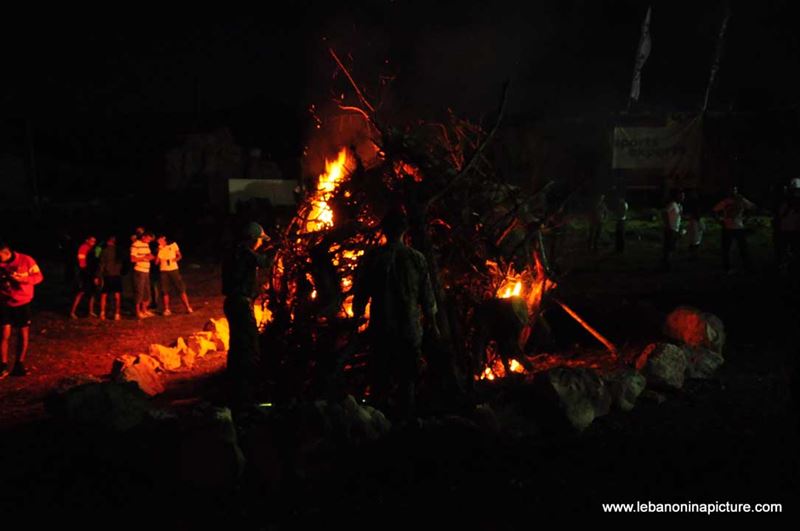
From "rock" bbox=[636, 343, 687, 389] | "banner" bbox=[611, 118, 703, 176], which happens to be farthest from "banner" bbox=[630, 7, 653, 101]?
"rock" bbox=[636, 343, 687, 389]

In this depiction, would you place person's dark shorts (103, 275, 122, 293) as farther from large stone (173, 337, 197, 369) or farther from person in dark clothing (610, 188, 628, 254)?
person in dark clothing (610, 188, 628, 254)

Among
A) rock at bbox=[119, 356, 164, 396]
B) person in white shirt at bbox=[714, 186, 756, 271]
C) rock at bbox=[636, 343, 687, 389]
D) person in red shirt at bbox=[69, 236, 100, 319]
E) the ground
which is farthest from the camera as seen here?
person in white shirt at bbox=[714, 186, 756, 271]

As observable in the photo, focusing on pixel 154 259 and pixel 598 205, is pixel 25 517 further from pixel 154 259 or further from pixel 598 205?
pixel 598 205

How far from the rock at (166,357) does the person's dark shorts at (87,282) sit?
4322 millimetres

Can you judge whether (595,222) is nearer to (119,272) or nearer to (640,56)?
(640,56)

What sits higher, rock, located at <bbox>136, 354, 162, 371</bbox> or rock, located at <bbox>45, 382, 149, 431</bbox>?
rock, located at <bbox>45, 382, 149, 431</bbox>

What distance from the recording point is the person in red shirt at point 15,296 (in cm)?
878

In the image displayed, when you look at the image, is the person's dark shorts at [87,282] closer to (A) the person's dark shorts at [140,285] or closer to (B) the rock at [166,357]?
(A) the person's dark shorts at [140,285]

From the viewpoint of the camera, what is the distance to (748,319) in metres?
10.0

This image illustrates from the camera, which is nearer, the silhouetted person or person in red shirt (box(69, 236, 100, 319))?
person in red shirt (box(69, 236, 100, 319))

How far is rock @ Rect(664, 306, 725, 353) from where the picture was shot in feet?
26.8

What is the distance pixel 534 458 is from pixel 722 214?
10748 mm

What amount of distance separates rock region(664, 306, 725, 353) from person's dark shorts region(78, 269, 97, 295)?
33.8 ft

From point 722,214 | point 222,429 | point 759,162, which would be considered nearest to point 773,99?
point 759,162
